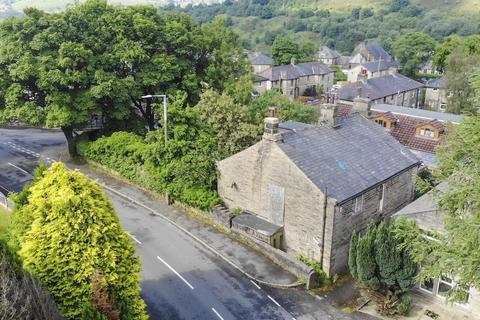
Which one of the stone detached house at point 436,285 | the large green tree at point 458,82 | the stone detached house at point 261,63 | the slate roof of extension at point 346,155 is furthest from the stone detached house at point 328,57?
the stone detached house at point 436,285

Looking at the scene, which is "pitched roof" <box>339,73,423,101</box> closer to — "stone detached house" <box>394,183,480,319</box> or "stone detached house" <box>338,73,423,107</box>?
"stone detached house" <box>338,73,423,107</box>

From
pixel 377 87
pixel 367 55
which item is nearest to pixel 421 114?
pixel 377 87

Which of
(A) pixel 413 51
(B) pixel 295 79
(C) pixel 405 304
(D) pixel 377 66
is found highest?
(A) pixel 413 51

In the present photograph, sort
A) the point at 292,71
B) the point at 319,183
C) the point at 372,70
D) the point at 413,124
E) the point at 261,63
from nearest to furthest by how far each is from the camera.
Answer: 1. the point at 319,183
2. the point at 413,124
3. the point at 292,71
4. the point at 372,70
5. the point at 261,63

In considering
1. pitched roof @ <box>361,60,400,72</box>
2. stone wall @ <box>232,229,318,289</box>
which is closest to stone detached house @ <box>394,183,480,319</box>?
stone wall @ <box>232,229,318,289</box>

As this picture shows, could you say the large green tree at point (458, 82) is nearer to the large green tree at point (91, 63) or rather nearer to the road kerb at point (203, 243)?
the large green tree at point (91, 63)

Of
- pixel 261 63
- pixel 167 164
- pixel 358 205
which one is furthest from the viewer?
pixel 261 63

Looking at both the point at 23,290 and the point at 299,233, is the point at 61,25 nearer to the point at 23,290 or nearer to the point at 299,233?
the point at 299,233

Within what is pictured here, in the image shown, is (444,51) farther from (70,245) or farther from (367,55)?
(70,245)
